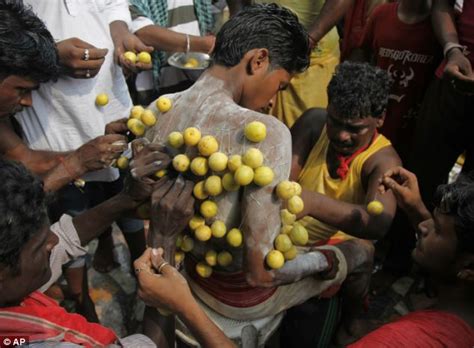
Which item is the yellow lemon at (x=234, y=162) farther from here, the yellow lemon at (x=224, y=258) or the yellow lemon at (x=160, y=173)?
the yellow lemon at (x=224, y=258)

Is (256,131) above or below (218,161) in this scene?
above

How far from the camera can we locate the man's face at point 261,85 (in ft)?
7.77

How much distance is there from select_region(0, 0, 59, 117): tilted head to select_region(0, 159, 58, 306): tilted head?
95cm

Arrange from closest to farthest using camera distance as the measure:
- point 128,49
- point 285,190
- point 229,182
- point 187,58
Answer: point 285,190 → point 229,182 → point 128,49 → point 187,58

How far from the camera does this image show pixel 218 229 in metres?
2.23

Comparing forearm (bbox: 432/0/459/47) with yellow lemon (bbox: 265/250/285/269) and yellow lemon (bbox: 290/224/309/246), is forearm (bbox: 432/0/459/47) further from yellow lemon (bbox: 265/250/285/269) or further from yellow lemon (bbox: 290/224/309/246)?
yellow lemon (bbox: 265/250/285/269)

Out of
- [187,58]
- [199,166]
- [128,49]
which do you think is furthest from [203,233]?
[187,58]

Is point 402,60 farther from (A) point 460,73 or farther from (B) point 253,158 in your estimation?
(B) point 253,158

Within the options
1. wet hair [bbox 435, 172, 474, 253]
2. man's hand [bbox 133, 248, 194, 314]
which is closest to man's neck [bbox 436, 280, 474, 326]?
wet hair [bbox 435, 172, 474, 253]

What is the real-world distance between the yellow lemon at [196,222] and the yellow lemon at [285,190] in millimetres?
472

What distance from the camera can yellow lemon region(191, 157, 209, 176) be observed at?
2.16 metres

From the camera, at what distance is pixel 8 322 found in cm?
166

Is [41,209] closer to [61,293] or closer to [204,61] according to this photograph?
[61,293]

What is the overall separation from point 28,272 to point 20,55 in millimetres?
1369
